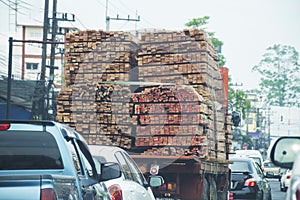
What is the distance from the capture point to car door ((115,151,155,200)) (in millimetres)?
A: 10000

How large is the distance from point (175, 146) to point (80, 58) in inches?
115

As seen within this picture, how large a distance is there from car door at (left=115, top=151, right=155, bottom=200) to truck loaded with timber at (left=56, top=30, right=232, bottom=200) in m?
3.90

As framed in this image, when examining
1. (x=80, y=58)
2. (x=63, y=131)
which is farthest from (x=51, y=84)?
(x=63, y=131)

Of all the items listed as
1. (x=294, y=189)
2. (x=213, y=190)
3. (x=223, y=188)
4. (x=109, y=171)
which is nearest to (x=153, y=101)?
(x=213, y=190)

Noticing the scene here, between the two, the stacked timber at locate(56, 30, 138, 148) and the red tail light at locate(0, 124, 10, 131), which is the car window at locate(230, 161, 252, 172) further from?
the red tail light at locate(0, 124, 10, 131)

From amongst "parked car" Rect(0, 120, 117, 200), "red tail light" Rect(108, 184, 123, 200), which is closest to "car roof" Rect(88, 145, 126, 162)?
"red tail light" Rect(108, 184, 123, 200)

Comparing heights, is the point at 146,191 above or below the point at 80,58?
below

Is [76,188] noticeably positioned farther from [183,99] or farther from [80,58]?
[80,58]

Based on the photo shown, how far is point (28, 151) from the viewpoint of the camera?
6.71m

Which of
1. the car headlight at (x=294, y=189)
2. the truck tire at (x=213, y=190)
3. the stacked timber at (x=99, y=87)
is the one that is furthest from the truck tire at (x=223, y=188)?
the car headlight at (x=294, y=189)

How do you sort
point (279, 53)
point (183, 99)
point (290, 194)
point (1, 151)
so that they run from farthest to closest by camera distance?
1. point (279, 53)
2. point (183, 99)
3. point (1, 151)
4. point (290, 194)

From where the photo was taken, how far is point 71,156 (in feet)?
22.1

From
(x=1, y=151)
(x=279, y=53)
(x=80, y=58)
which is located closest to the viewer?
(x=1, y=151)

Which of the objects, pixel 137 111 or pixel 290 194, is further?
pixel 137 111
